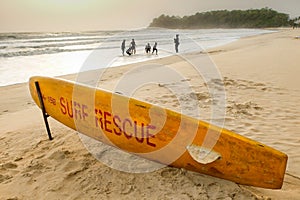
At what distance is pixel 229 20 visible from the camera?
11200cm

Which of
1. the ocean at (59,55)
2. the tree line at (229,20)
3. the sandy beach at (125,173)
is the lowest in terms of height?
the sandy beach at (125,173)

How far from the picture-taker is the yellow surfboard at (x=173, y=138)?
7.35 ft

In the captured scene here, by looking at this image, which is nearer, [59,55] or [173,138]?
[173,138]

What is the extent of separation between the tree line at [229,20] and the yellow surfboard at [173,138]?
92.1m

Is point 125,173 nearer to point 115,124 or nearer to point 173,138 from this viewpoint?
point 115,124

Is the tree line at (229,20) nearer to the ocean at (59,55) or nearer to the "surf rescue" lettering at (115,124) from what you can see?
the ocean at (59,55)

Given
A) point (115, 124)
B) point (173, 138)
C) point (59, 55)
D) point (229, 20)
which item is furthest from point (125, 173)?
point (229, 20)

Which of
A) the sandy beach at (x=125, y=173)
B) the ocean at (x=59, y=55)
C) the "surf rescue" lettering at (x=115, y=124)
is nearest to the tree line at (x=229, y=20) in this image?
the ocean at (x=59, y=55)

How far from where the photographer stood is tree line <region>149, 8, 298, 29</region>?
9625 cm

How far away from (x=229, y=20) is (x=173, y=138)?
120856mm

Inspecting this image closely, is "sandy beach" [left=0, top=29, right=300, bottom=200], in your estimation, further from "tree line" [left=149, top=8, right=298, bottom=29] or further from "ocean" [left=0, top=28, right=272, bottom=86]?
"tree line" [left=149, top=8, right=298, bottom=29]

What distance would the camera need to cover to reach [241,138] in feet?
7.47

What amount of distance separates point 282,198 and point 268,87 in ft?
15.6

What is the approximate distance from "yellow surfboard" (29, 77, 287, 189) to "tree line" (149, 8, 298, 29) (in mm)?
92058
